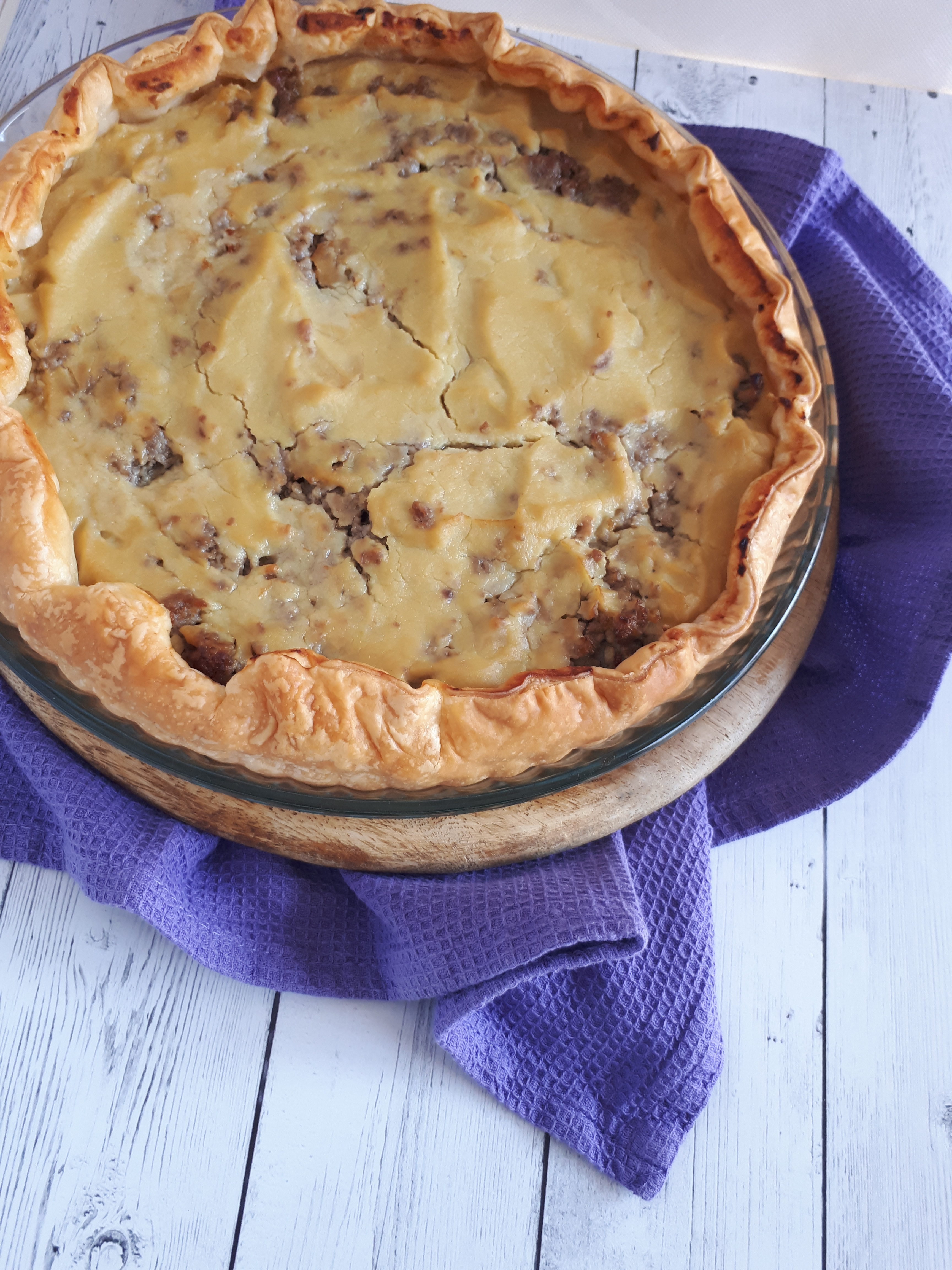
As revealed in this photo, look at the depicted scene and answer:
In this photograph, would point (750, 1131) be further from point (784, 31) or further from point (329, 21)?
point (784, 31)

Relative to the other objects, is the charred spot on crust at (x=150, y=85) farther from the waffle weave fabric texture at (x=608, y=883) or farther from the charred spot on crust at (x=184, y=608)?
the waffle weave fabric texture at (x=608, y=883)

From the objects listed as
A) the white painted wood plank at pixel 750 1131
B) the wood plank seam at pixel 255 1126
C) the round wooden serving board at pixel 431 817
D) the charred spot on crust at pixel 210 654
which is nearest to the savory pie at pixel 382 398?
the charred spot on crust at pixel 210 654

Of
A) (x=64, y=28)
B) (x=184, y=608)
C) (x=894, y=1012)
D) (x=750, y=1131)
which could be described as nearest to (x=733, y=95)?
(x=64, y=28)

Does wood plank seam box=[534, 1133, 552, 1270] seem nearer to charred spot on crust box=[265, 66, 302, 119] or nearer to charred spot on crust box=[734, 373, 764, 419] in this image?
charred spot on crust box=[734, 373, 764, 419]

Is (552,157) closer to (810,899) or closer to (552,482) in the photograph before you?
(552,482)

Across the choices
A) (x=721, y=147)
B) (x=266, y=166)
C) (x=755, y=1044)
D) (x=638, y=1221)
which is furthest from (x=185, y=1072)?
(x=721, y=147)

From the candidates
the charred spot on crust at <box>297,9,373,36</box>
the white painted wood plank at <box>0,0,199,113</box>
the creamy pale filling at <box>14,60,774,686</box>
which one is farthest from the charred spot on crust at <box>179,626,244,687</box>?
the white painted wood plank at <box>0,0,199,113</box>
